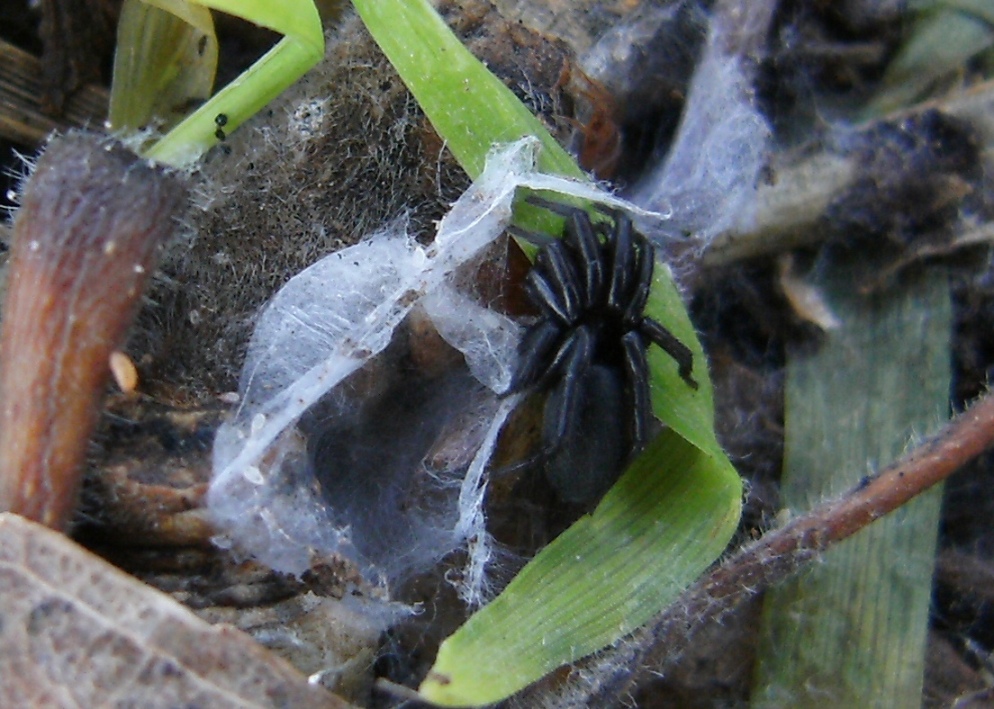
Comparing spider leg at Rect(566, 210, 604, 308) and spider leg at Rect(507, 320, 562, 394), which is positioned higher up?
spider leg at Rect(566, 210, 604, 308)

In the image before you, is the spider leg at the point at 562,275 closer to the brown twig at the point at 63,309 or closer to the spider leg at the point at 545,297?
the spider leg at the point at 545,297

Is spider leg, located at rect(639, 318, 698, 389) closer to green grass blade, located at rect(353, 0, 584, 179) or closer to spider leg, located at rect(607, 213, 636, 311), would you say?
spider leg, located at rect(607, 213, 636, 311)

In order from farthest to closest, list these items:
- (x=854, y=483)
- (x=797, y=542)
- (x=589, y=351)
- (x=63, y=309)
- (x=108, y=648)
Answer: (x=589, y=351)
(x=854, y=483)
(x=797, y=542)
(x=63, y=309)
(x=108, y=648)

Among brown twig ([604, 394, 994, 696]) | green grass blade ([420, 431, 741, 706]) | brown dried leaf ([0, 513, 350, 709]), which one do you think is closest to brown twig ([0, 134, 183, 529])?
brown dried leaf ([0, 513, 350, 709])

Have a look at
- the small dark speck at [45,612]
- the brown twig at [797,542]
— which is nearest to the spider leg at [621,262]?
the brown twig at [797,542]

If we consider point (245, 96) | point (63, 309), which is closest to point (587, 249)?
point (245, 96)

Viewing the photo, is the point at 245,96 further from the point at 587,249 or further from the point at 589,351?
the point at 589,351
